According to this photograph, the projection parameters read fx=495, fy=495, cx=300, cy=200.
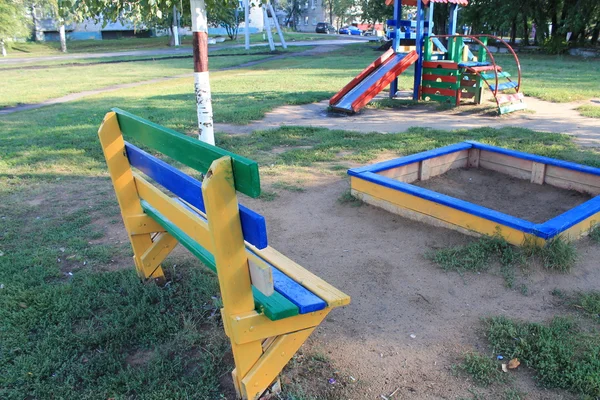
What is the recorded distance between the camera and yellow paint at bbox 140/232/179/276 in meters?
3.25

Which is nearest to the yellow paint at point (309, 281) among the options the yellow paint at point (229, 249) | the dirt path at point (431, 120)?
the yellow paint at point (229, 249)

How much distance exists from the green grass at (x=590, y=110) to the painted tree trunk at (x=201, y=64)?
697cm

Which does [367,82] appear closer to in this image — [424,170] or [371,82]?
[371,82]

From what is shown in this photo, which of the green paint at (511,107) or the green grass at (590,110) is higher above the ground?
the green paint at (511,107)

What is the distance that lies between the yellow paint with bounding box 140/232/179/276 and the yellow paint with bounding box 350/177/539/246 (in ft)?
6.50

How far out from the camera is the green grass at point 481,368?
234 centimetres

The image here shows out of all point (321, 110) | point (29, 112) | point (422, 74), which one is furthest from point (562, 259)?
point (29, 112)

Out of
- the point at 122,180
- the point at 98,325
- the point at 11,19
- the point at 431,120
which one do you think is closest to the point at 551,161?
the point at 122,180

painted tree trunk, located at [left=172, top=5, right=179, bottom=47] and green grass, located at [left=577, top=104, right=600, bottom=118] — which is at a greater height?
painted tree trunk, located at [left=172, top=5, right=179, bottom=47]

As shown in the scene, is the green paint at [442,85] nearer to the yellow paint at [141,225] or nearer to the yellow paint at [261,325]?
the yellow paint at [141,225]

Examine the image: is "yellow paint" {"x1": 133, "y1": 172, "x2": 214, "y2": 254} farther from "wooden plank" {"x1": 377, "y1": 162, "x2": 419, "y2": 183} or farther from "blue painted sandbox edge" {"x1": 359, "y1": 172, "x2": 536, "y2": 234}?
"wooden plank" {"x1": 377, "y1": 162, "x2": 419, "y2": 183}

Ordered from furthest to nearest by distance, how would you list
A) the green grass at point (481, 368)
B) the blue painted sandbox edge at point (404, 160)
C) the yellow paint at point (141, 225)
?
the blue painted sandbox edge at point (404, 160) < the yellow paint at point (141, 225) < the green grass at point (481, 368)

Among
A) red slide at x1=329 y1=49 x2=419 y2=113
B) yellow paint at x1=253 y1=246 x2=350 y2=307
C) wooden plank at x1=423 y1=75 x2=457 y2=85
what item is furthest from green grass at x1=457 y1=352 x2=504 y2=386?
wooden plank at x1=423 y1=75 x2=457 y2=85

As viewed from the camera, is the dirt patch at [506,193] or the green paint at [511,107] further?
the green paint at [511,107]
